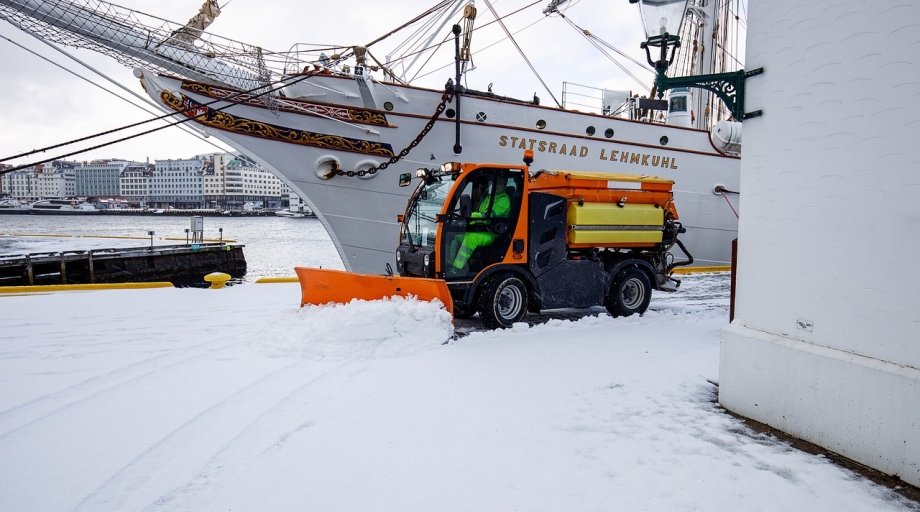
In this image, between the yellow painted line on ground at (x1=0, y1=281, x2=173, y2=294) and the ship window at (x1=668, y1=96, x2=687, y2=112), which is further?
the ship window at (x1=668, y1=96, x2=687, y2=112)

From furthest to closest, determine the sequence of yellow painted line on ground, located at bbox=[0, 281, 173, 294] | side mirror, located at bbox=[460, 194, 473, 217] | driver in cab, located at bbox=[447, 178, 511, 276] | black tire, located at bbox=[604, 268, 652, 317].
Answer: yellow painted line on ground, located at bbox=[0, 281, 173, 294], black tire, located at bbox=[604, 268, 652, 317], driver in cab, located at bbox=[447, 178, 511, 276], side mirror, located at bbox=[460, 194, 473, 217]

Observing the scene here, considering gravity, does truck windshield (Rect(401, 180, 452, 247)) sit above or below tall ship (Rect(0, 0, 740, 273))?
below

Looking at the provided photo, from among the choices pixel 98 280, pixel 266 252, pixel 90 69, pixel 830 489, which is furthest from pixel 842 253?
pixel 266 252

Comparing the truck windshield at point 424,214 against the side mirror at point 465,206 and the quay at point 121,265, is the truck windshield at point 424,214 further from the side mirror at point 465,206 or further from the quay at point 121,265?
the quay at point 121,265

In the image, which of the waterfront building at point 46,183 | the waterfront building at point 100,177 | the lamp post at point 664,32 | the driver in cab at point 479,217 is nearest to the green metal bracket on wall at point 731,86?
the lamp post at point 664,32

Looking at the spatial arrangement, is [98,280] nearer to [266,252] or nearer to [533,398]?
[533,398]

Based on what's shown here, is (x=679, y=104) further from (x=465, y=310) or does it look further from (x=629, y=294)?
(x=465, y=310)

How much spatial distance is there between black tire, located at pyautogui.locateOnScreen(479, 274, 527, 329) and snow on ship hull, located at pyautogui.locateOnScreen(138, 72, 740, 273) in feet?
15.6

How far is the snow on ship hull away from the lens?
10633 millimetres

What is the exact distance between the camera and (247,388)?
4.32 metres

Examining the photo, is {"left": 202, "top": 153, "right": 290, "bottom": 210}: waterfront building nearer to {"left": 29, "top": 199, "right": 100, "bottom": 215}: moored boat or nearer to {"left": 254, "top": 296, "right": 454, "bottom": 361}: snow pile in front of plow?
{"left": 29, "top": 199, "right": 100, "bottom": 215}: moored boat

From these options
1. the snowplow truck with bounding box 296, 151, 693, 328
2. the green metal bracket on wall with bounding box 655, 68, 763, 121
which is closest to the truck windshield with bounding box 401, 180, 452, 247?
the snowplow truck with bounding box 296, 151, 693, 328

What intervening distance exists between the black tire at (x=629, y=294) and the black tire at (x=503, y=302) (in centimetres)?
147

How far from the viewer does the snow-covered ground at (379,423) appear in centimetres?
273
